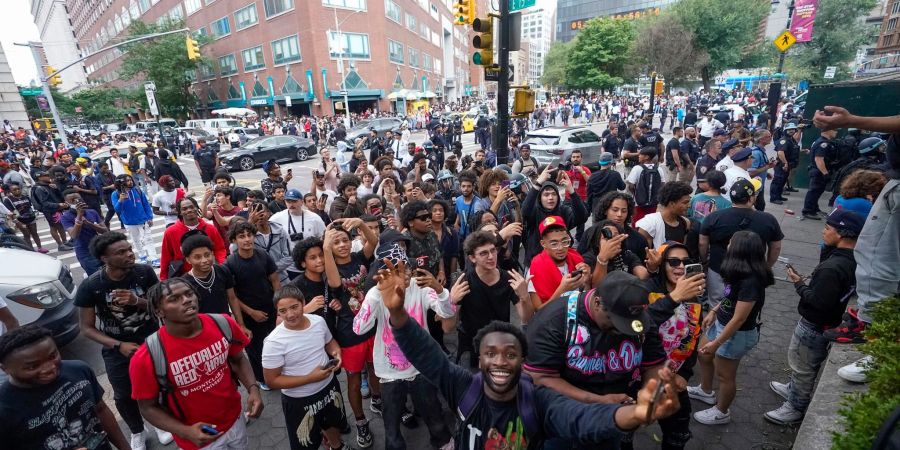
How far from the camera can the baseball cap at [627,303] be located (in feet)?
6.90

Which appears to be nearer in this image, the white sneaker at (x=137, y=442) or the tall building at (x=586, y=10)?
the white sneaker at (x=137, y=442)

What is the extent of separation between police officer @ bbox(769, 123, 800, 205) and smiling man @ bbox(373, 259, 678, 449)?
11.2 metres

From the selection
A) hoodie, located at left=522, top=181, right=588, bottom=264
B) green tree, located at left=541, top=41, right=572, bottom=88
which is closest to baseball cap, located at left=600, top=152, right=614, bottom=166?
hoodie, located at left=522, top=181, right=588, bottom=264

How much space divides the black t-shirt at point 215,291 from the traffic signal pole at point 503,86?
5833 mm

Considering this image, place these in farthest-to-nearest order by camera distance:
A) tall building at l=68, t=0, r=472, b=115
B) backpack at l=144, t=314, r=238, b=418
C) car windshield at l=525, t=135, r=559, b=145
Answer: tall building at l=68, t=0, r=472, b=115 → car windshield at l=525, t=135, r=559, b=145 → backpack at l=144, t=314, r=238, b=418

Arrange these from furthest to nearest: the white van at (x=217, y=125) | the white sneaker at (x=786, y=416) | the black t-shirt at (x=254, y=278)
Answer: the white van at (x=217, y=125) → the black t-shirt at (x=254, y=278) → the white sneaker at (x=786, y=416)

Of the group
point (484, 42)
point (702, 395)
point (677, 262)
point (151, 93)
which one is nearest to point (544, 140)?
point (484, 42)

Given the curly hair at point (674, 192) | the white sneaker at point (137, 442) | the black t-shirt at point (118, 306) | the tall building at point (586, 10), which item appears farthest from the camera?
the tall building at point (586, 10)

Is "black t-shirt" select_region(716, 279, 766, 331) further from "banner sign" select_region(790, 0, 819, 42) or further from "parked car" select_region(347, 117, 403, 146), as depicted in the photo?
"parked car" select_region(347, 117, 403, 146)

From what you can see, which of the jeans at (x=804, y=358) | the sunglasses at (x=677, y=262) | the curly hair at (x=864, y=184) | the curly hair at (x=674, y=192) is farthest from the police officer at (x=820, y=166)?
the sunglasses at (x=677, y=262)

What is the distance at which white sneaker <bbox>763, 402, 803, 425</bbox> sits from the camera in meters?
3.67

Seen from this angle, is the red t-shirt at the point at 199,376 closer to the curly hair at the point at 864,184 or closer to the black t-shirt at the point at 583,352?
the black t-shirt at the point at 583,352

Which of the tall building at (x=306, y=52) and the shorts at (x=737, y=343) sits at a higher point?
the tall building at (x=306, y=52)

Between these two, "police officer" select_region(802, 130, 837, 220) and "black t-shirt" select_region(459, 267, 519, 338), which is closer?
"black t-shirt" select_region(459, 267, 519, 338)
